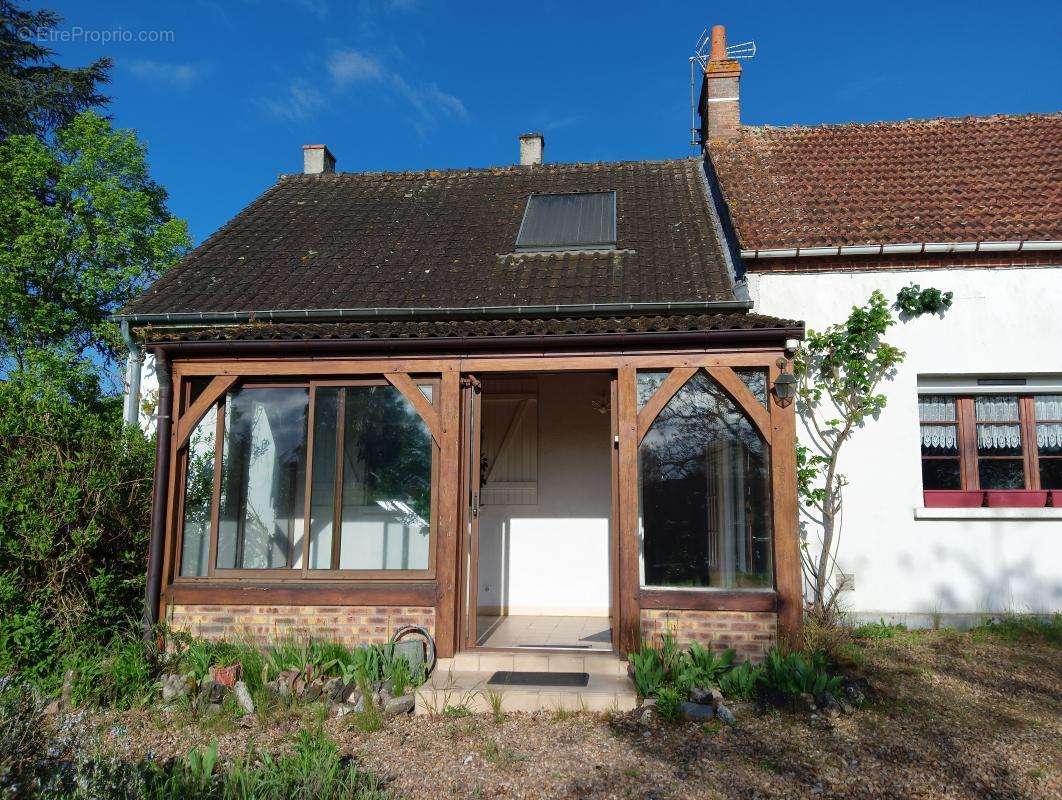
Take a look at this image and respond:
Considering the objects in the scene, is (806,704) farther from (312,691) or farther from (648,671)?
(312,691)

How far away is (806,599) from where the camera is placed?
7.77 meters

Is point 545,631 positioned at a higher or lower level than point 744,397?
lower

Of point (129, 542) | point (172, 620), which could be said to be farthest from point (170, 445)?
point (172, 620)

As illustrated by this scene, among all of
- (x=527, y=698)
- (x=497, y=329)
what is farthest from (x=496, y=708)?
(x=497, y=329)

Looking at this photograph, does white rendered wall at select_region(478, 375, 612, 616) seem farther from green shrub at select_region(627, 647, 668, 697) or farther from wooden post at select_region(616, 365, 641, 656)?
green shrub at select_region(627, 647, 668, 697)

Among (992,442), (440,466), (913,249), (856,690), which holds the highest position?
(913,249)

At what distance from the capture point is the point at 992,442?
26.4ft

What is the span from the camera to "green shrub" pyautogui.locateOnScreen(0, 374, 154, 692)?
5.86 m

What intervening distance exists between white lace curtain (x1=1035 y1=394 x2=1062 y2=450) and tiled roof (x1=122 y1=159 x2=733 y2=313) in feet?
11.6

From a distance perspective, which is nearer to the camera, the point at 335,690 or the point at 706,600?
the point at 335,690

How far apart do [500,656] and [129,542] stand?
353 centimetres

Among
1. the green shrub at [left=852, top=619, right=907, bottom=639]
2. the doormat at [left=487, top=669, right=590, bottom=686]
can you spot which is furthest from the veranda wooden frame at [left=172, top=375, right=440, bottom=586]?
the green shrub at [left=852, top=619, right=907, bottom=639]

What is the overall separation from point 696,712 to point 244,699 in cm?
320

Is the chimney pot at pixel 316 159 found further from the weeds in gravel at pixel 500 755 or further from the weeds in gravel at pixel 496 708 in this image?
the weeds in gravel at pixel 500 755
